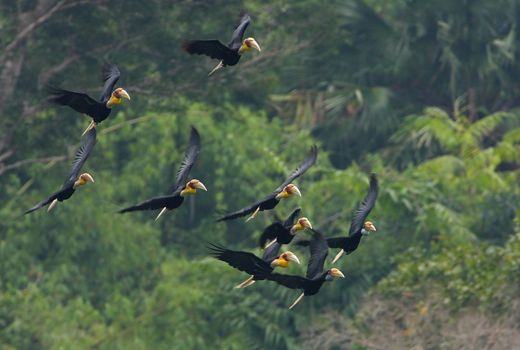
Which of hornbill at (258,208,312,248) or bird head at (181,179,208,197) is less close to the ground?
bird head at (181,179,208,197)

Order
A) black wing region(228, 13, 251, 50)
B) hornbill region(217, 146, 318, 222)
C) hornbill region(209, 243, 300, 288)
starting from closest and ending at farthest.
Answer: hornbill region(209, 243, 300, 288) < hornbill region(217, 146, 318, 222) < black wing region(228, 13, 251, 50)

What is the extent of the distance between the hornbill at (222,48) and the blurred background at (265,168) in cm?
700

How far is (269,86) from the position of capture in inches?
992

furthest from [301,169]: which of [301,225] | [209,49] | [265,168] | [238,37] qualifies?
[265,168]

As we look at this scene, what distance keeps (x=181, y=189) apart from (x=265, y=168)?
1323 centimetres

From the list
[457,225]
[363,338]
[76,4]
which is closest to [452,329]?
[363,338]

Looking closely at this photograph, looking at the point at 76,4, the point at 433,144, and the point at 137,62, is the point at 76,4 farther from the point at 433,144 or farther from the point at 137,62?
→ the point at 433,144

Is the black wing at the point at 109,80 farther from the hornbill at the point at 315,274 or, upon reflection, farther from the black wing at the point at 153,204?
the hornbill at the point at 315,274

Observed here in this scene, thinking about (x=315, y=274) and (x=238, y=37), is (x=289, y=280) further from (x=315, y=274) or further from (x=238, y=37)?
(x=238, y=37)

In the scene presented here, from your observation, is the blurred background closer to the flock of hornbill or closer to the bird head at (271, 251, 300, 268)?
the flock of hornbill

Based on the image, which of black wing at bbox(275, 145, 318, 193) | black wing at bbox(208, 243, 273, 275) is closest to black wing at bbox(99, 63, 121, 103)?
black wing at bbox(275, 145, 318, 193)

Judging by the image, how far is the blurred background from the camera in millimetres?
21625

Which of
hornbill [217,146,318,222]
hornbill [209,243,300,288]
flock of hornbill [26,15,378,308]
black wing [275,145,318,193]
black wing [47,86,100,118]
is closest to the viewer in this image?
hornbill [209,243,300,288]

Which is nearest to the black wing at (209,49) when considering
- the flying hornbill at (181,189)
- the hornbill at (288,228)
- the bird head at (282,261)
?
the flying hornbill at (181,189)
